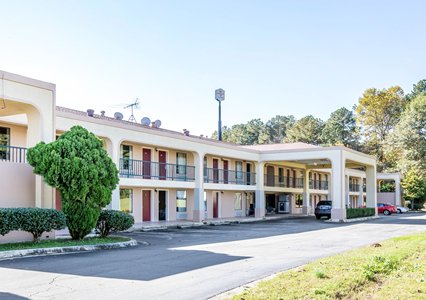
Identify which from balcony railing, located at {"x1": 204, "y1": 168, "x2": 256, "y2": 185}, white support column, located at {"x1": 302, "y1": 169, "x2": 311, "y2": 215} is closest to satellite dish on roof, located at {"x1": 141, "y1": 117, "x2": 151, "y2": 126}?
balcony railing, located at {"x1": 204, "y1": 168, "x2": 256, "y2": 185}

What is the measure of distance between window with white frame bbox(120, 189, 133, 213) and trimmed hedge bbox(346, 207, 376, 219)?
16.0 m

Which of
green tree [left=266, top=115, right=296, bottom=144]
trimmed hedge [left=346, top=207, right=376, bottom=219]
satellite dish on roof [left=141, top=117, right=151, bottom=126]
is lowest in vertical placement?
trimmed hedge [left=346, top=207, right=376, bottom=219]

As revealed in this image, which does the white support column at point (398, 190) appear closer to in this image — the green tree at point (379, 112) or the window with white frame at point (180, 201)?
the green tree at point (379, 112)

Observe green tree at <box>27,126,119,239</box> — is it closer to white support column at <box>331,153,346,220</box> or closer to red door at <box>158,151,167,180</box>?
red door at <box>158,151,167,180</box>

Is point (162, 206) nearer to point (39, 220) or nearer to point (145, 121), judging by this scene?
point (145, 121)

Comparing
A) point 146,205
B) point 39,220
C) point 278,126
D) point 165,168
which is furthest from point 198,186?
point 278,126

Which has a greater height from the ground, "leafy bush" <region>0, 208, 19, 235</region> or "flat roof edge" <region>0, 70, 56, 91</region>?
"flat roof edge" <region>0, 70, 56, 91</region>

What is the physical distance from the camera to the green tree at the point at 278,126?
4351 inches

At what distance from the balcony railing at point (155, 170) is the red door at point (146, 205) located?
3.98 feet

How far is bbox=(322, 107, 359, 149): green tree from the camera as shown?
79312 mm

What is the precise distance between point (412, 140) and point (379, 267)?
5449 centimetres

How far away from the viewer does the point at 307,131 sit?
84.2 metres

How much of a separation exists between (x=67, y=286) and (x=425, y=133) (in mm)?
60529

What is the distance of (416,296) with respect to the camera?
303 inches
